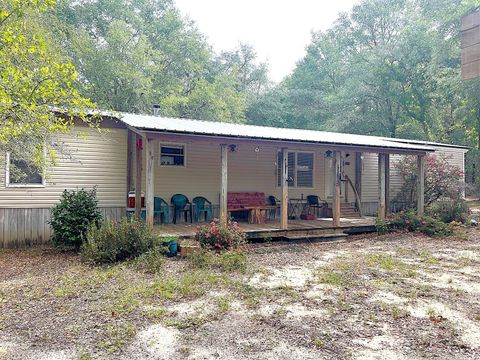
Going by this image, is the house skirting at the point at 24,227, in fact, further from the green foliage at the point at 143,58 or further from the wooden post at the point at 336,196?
the green foliage at the point at 143,58

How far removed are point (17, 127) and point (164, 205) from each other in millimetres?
5331

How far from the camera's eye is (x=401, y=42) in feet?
69.7

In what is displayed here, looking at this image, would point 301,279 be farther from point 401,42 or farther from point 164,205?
point 401,42

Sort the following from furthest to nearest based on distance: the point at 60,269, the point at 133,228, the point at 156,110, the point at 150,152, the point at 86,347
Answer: the point at 156,110 < the point at 150,152 < the point at 133,228 < the point at 60,269 < the point at 86,347

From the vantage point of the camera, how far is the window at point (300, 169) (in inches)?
458

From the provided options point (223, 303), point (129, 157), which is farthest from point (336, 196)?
point (223, 303)

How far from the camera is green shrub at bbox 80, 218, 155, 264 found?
246 inches

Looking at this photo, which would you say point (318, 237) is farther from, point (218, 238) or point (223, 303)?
point (223, 303)

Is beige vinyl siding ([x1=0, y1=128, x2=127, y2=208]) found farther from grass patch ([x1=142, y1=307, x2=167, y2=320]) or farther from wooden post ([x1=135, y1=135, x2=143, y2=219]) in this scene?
grass patch ([x1=142, y1=307, x2=167, y2=320])

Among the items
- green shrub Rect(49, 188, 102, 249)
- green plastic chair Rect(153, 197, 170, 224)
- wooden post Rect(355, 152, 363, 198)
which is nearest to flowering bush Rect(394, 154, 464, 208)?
wooden post Rect(355, 152, 363, 198)

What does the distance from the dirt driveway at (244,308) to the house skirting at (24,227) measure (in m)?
0.96

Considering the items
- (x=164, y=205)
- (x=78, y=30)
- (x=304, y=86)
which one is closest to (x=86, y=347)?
(x=164, y=205)

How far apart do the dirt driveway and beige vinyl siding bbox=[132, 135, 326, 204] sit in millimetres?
3411

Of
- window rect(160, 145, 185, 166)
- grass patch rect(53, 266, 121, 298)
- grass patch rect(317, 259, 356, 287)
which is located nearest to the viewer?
grass patch rect(53, 266, 121, 298)
